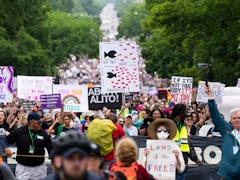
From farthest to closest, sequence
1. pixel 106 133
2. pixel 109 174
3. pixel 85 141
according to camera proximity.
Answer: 1. pixel 106 133
2. pixel 109 174
3. pixel 85 141

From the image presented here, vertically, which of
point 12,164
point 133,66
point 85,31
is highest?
point 85,31

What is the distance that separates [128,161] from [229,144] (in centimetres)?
236

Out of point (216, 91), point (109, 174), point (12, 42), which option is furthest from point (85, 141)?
point (12, 42)

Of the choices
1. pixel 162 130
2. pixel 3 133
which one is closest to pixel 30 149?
pixel 162 130

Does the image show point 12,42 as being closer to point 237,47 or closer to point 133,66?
point 237,47

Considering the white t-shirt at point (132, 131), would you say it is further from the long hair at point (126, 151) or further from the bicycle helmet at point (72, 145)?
the bicycle helmet at point (72, 145)

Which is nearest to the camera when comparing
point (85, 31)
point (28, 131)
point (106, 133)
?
point (106, 133)

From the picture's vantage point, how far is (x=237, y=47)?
39.5 meters

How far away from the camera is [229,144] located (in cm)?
1134

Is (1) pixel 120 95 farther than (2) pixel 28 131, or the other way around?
(1) pixel 120 95

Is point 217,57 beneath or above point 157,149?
above

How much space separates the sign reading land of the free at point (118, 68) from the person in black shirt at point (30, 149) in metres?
5.88

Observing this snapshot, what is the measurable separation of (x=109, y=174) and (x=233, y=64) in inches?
1272

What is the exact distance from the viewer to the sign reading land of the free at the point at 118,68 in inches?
743
